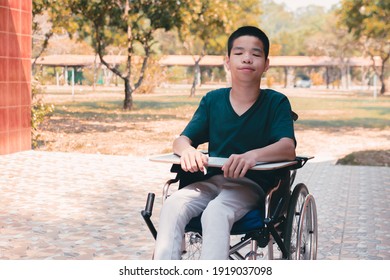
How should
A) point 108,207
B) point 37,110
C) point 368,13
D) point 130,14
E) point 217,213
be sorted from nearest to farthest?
point 217,213, point 108,207, point 37,110, point 130,14, point 368,13

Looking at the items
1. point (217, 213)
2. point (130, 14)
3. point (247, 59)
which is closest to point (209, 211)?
point (217, 213)

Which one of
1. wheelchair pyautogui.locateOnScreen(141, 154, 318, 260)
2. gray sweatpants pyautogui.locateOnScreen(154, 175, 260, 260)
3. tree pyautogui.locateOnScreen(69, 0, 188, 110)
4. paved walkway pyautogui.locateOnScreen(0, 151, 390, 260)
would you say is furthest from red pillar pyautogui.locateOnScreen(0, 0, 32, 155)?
tree pyautogui.locateOnScreen(69, 0, 188, 110)

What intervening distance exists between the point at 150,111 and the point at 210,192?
71.9ft

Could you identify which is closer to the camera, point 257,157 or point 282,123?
point 257,157

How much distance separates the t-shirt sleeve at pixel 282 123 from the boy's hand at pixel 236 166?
0.84 ft

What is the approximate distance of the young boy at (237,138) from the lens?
312 cm

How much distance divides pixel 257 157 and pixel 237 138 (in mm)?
179

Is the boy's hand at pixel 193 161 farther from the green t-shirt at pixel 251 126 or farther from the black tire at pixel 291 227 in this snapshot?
the black tire at pixel 291 227

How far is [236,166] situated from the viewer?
3.04 meters

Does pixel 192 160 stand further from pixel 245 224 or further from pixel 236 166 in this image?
pixel 245 224

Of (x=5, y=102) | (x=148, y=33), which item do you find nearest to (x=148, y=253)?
(x=5, y=102)

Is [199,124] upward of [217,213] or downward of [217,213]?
upward

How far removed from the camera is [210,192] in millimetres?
3305

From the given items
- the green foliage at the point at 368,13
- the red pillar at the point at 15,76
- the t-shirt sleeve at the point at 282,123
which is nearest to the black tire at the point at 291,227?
the t-shirt sleeve at the point at 282,123
